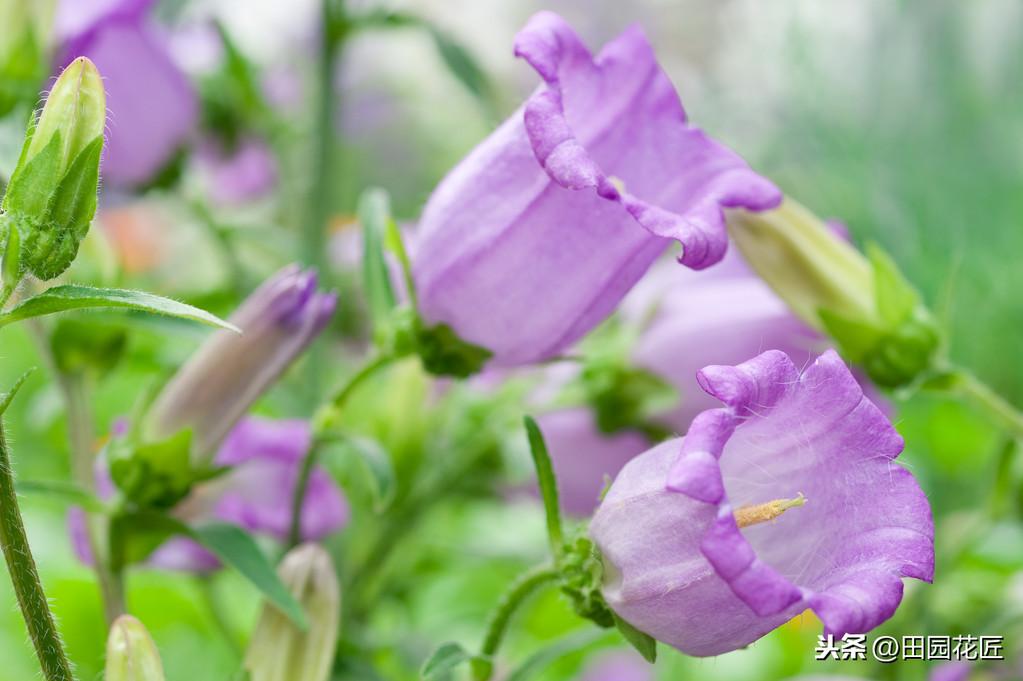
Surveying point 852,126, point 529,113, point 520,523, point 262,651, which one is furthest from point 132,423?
point 852,126

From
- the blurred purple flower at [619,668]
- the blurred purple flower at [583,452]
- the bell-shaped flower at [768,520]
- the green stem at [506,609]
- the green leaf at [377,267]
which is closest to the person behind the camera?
the bell-shaped flower at [768,520]

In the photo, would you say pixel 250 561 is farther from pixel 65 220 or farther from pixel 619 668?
pixel 619 668

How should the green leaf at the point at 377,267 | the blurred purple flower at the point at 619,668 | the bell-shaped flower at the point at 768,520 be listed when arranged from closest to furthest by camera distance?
the bell-shaped flower at the point at 768,520 → the green leaf at the point at 377,267 → the blurred purple flower at the point at 619,668

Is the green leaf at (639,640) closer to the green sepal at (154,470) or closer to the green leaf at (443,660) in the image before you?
the green leaf at (443,660)

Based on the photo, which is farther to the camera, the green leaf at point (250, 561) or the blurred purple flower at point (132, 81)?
the blurred purple flower at point (132, 81)

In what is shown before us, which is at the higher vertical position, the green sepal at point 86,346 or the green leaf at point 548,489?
the green sepal at point 86,346

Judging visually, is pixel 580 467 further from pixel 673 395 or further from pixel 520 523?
pixel 520 523

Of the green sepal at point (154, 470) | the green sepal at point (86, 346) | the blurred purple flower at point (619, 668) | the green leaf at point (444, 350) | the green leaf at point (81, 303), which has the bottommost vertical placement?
the blurred purple flower at point (619, 668)

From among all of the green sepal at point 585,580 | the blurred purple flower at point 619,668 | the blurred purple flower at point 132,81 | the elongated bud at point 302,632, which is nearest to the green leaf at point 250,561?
the elongated bud at point 302,632
